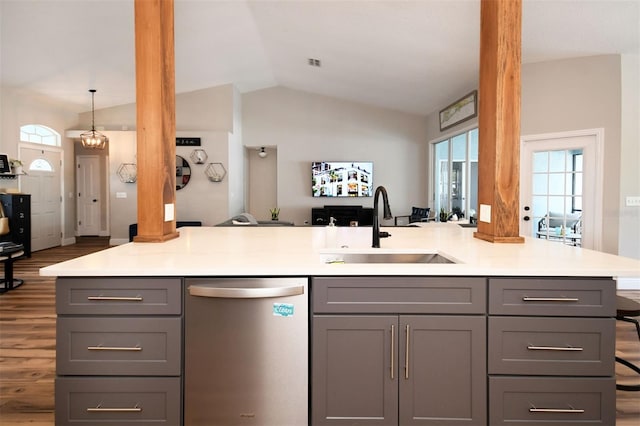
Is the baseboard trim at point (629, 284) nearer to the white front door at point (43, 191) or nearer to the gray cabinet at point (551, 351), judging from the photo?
the gray cabinet at point (551, 351)

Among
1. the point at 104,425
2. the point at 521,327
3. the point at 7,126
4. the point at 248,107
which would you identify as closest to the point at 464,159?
the point at 248,107

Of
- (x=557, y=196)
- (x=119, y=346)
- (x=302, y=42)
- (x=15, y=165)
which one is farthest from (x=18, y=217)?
(x=557, y=196)

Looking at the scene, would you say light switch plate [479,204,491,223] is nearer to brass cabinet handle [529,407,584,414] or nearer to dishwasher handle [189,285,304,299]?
brass cabinet handle [529,407,584,414]

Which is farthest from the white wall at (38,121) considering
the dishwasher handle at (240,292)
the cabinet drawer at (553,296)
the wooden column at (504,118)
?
the cabinet drawer at (553,296)

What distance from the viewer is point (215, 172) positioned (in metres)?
7.98

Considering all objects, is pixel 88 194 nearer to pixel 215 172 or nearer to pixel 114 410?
pixel 215 172

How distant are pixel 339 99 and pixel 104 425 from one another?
327 inches

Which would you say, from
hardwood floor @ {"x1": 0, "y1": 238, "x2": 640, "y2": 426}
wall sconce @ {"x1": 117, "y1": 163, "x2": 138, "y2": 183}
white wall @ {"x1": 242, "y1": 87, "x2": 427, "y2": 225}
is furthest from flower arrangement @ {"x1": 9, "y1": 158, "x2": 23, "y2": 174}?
white wall @ {"x1": 242, "y1": 87, "x2": 427, "y2": 225}

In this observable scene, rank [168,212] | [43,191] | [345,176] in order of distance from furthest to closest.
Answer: [345,176] → [43,191] → [168,212]

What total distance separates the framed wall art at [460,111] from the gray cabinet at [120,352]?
222 inches

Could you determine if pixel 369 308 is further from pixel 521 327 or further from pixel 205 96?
pixel 205 96

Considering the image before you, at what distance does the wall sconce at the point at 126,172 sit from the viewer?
8016 mm

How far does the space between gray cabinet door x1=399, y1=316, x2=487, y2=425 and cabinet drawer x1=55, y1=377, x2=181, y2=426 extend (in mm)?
860

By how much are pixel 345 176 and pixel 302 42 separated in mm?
3403
